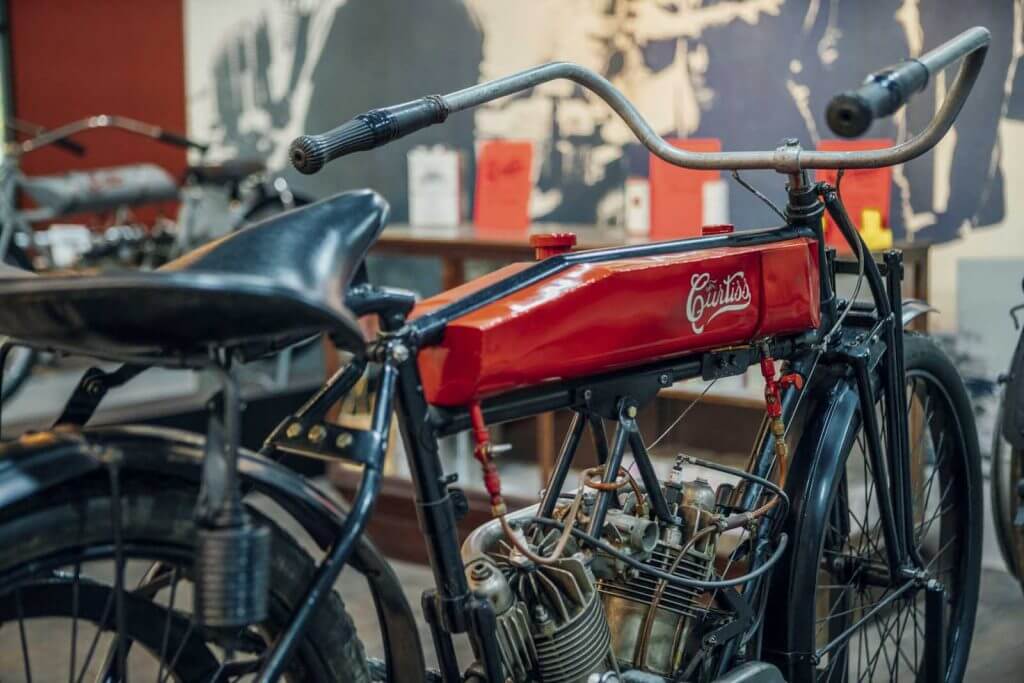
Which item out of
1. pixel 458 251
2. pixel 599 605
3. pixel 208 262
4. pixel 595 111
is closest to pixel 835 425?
pixel 599 605

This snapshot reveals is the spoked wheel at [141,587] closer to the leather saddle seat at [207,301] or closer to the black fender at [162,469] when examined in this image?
the black fender at [162,469]

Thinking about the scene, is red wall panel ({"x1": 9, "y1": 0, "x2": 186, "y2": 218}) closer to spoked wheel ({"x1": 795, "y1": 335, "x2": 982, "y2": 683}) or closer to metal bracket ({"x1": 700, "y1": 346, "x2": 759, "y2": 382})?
spoked wheel ({"x1": 795, "y1": 335, "x2": 982, "y2": 683})

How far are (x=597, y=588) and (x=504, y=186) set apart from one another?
7.13 ft

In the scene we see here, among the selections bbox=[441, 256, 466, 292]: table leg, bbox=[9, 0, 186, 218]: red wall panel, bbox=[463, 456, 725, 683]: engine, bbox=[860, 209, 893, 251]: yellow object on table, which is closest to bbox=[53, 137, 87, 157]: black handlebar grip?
bbox=[9, 0, 186, 218]: red wall panel

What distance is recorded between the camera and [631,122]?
181cm

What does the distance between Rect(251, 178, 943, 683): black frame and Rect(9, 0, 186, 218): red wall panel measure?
17.2 feet

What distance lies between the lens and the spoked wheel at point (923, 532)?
202 cm

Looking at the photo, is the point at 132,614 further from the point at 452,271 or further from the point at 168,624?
the point at 452,271

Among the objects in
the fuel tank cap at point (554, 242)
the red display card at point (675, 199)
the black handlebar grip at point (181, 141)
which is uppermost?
the black handlebar grip at point (181, 141)

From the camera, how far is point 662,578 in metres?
1.66

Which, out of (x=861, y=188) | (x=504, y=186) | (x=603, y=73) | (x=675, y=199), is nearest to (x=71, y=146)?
(x=504, y=186)

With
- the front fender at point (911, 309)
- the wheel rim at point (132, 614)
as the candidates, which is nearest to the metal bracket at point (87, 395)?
the wheel rim at point (132, 614)

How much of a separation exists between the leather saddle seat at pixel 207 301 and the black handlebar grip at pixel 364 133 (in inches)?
8.6

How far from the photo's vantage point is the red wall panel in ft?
22.3
